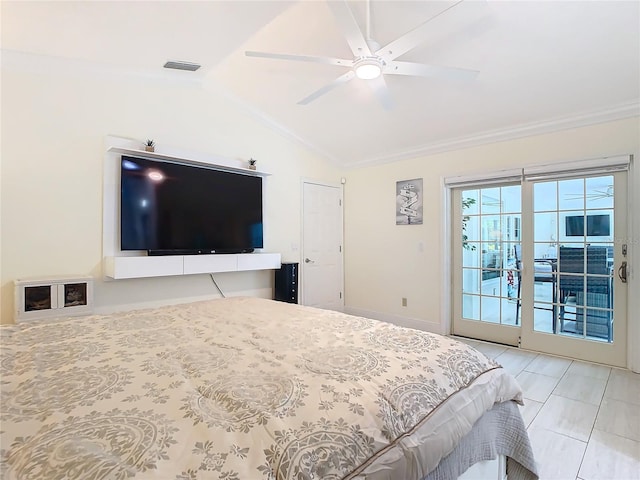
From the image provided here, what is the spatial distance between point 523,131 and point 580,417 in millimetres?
2740

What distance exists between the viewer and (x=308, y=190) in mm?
4816

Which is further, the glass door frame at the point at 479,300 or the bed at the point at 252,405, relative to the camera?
the glass door frame at the point at 479,300

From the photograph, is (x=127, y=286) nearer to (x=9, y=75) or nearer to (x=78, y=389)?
(x=9, y=75)

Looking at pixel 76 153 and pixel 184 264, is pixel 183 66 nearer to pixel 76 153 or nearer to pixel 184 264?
pixel 76 153

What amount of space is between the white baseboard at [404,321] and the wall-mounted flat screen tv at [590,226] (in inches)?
69.7

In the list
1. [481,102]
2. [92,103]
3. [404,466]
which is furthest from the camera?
[481,102]

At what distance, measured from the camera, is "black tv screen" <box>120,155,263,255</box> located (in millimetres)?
3160

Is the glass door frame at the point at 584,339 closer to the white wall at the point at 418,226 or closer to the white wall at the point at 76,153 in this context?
A: the white wall at the point at 418,226

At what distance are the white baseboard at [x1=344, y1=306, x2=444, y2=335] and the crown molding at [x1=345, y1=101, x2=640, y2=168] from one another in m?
2.20

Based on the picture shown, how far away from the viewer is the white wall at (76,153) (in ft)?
8.79

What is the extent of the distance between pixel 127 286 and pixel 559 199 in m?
4.46

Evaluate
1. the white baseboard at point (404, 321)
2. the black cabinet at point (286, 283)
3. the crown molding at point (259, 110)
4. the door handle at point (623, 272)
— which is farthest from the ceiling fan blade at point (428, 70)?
the white baseboard at point (404, 321)

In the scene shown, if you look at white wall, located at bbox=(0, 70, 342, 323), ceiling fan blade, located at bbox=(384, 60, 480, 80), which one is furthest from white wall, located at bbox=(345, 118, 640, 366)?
white wall, located at bbox=(0, 70, 342, 323)

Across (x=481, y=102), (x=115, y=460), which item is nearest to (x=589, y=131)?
(x=481, y=102)
